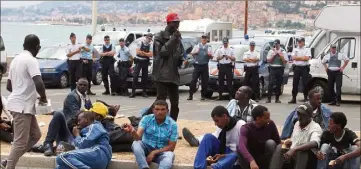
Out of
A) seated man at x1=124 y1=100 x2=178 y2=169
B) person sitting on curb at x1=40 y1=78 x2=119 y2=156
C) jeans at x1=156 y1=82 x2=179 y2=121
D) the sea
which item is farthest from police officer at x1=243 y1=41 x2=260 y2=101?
seated man at x1=124 y1=100 x2=178 y2=169

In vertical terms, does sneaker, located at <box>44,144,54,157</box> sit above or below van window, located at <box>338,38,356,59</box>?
below

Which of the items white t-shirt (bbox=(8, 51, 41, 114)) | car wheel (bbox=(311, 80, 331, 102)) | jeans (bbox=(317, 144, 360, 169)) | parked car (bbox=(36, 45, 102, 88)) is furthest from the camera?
parked car (bbox=(36, 45, 102, 88))

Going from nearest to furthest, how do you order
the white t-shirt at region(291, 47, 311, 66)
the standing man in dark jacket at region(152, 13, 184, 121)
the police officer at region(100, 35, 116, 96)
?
the standing man in dark jacket at region(152, 13, 184, 121), the white t-shirt at region(291, 47, 311, 66), the police officer at region(100, 35, 116, 96)

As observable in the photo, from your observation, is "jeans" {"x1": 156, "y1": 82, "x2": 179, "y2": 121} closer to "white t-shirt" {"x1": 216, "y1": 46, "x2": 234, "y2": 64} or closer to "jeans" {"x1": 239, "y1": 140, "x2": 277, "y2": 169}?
"jeans" {"x1": 239, "y1": 140, "x2": 277, "y2": 169}

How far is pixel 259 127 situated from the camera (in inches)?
339

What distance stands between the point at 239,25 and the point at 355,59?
78.0ft

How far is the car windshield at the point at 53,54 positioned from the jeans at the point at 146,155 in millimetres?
14883

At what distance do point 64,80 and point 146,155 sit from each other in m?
14.1

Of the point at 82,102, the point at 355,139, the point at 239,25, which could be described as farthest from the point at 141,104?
the point at 239,25

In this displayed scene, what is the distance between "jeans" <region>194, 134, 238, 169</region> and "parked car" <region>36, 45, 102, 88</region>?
13577 mm

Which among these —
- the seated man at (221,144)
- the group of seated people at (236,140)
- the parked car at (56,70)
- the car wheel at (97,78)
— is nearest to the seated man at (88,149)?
the group of seated people at (236,140)

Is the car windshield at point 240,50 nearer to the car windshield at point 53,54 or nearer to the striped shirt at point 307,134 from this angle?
the car windshield at point 53,54

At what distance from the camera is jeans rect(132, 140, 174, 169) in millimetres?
8969

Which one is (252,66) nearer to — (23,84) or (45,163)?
(45,163)
